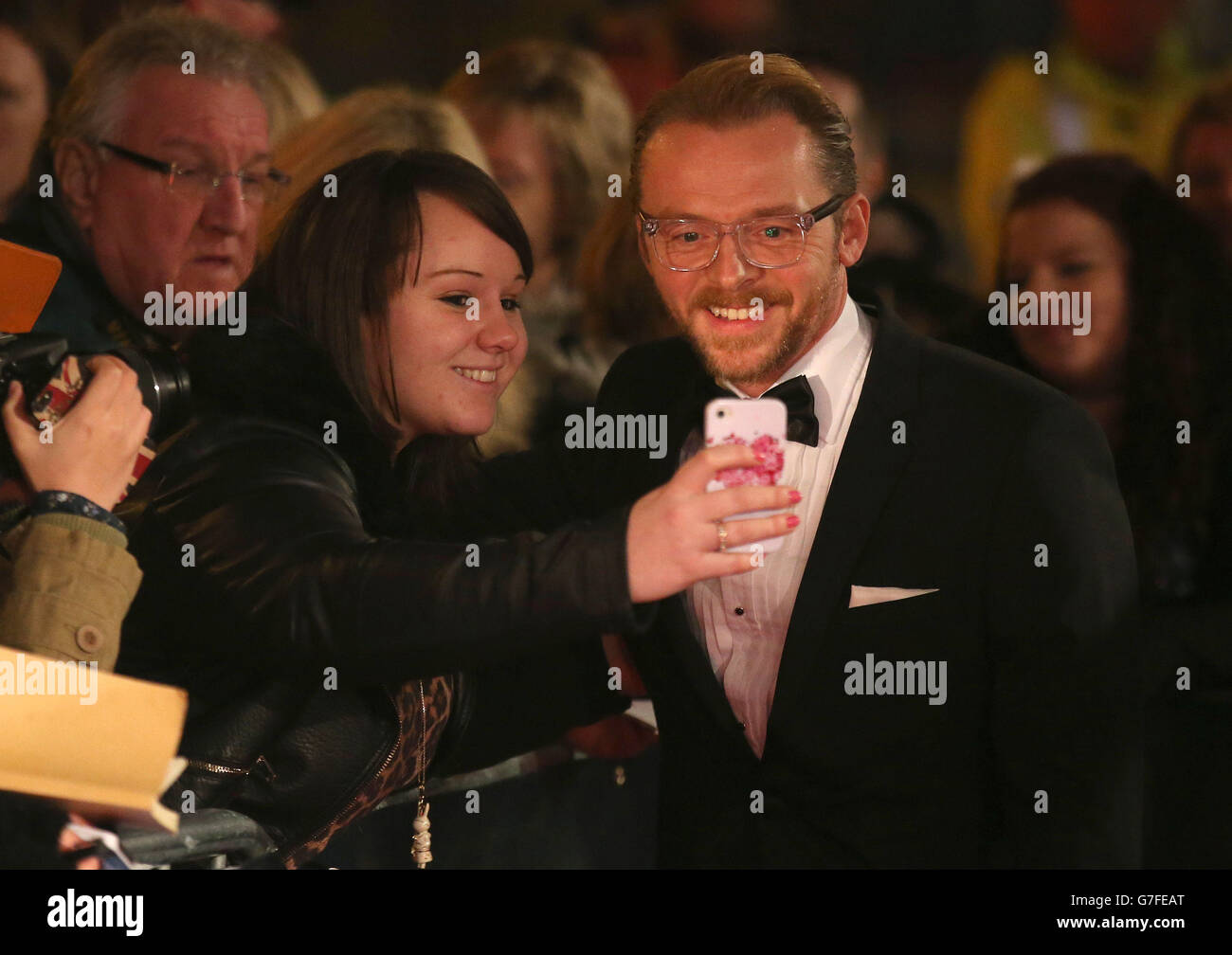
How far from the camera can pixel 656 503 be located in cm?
211

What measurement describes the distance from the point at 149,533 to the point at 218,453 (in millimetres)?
182

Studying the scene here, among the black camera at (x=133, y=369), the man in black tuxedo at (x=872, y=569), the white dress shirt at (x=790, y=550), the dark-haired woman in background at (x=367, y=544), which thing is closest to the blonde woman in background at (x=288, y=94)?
the dark-haired woman in background at (x=367, y=544)

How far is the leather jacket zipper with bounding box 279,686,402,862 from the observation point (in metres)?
2.44

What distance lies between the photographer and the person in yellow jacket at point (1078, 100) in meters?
2.83

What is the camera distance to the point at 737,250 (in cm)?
232

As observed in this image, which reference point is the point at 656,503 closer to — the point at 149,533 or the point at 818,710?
the point at 818,710

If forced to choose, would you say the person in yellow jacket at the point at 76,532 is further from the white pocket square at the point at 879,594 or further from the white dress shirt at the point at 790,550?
the white pocket square at the point at 879,594

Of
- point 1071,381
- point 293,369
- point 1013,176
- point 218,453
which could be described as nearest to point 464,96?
point 293,369

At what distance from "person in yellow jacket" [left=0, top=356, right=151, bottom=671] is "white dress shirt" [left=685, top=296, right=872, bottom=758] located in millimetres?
1014

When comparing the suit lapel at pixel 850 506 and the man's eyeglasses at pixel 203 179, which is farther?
the man's eyeglasses at pixel 203 179

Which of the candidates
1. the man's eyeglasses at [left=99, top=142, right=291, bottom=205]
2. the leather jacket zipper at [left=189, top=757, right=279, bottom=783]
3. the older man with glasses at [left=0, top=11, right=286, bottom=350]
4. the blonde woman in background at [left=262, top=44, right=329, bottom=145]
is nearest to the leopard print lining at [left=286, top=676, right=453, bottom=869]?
the leather jacket zipper at [left=189, top=757, right=279, bottom=783]

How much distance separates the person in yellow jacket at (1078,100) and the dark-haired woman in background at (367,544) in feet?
3.28

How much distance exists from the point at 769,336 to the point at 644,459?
0.35 metres

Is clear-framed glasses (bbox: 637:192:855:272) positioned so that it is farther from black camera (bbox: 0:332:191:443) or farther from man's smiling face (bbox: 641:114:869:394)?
black camera (bbox: 0:332:191:443)
